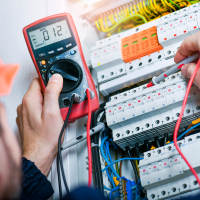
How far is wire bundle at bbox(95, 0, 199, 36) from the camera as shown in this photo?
47.3 inches

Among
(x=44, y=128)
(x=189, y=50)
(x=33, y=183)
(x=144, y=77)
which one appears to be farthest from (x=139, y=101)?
(x=33, y=183)

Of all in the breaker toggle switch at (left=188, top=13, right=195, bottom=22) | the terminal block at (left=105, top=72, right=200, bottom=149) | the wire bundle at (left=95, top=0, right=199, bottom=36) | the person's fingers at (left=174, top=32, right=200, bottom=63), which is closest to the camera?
the person's fingers at (left=174, top=32, right=200, bottom=63)

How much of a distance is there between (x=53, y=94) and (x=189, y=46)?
0.48 meters

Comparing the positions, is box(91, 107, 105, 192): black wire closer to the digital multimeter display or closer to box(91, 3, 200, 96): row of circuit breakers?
box(91, 3, 200, 96): row of circuit breakers

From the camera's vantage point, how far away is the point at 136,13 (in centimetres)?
126

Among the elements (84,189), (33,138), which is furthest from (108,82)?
(84,189)

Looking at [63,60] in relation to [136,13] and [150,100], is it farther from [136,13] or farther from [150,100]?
[136,13]

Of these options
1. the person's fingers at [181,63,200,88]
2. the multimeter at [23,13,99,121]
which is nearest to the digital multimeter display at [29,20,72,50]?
the multimeter at [23,13,99,121]

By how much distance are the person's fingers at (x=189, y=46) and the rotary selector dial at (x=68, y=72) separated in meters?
0.38

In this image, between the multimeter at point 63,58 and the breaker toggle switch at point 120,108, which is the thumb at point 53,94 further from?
the breaker toggle switch at point 120,108

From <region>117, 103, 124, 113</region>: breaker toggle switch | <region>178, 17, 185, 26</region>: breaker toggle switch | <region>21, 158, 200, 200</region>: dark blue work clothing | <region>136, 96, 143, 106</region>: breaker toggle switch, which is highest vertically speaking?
<region>178, 17, 185, 26</region>: breaker toggle switch

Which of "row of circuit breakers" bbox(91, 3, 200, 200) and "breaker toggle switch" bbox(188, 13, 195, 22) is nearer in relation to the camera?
A: "row of circuit breakers" bbox(91, 3, 200, 200)

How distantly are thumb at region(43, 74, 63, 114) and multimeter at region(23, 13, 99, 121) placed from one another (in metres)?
0.04

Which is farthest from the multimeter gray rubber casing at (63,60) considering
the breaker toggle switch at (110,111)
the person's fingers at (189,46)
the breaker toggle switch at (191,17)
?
A: the breaker toggle switch at (191,17)
